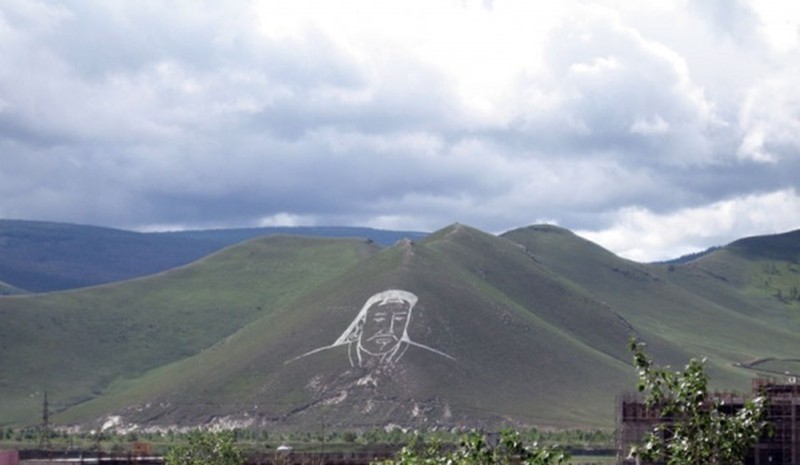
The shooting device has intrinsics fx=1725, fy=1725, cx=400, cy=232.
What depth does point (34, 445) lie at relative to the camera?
15338cm

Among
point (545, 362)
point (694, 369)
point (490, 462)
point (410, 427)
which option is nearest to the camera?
point (694, 369)

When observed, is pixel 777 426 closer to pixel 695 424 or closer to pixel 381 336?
pixel 695 424

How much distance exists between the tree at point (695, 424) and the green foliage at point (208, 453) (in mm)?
49054

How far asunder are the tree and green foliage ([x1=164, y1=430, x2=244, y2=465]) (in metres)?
49.1

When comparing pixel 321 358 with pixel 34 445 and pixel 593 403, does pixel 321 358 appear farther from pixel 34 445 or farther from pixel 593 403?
pixel 34 445

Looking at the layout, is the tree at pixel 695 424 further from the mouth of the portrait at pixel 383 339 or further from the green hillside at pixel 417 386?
the mouth of the portrait at pixel 383 339

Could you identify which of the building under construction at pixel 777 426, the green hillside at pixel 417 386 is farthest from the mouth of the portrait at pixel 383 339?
the building under construction at pixel 777 426

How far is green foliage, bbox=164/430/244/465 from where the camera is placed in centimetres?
7819

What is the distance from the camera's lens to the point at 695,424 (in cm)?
2672

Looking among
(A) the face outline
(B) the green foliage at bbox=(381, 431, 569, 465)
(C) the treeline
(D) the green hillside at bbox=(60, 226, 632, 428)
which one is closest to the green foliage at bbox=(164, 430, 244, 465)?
(B) the green foliage at bbox=(381, 431, 569, 465)

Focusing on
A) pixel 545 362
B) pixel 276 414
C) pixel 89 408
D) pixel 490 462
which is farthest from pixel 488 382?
pixel 490 462

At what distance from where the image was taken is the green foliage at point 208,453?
78188 mm

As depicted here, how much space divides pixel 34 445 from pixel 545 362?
59.9 m

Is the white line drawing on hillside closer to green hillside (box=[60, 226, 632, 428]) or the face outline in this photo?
the face outline
